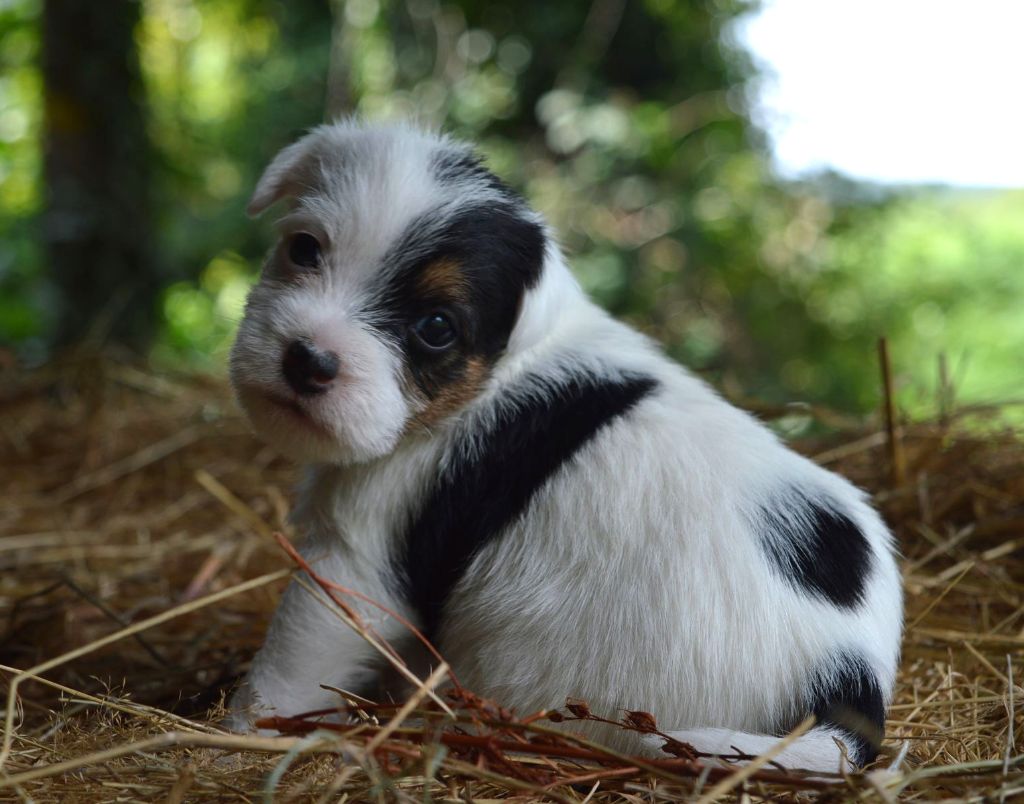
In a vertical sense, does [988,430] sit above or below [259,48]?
below

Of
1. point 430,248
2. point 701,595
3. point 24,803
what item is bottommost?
point 24,803

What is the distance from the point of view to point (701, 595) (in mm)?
2154

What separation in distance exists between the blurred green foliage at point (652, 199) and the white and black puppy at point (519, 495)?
5562mm

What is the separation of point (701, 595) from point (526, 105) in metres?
8.25

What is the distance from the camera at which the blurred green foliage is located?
8.84 meters

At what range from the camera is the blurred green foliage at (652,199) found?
884 centimetres

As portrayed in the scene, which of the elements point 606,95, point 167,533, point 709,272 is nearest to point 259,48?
point 606,95

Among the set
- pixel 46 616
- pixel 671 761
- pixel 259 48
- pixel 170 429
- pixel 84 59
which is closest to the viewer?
pixel 671 761

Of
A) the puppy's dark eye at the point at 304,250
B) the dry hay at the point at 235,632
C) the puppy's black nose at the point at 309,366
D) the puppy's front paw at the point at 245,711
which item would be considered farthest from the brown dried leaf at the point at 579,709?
the puppy's dark eye at the point at 304,250

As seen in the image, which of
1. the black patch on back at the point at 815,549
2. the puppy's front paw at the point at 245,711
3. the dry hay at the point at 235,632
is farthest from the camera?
the puppy's front paw at the point at 245,711

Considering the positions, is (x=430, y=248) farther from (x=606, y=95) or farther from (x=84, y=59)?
(x=606, y=95)

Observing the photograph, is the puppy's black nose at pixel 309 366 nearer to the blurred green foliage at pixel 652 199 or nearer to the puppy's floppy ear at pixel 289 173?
the puppy's floppy ear at pixel 289 173

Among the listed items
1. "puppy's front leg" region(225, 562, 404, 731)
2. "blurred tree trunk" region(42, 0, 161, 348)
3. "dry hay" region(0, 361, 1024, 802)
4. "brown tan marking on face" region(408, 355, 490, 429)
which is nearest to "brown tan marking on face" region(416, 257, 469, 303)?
"brown tan marking on face" region(408, 355, 490, 429)

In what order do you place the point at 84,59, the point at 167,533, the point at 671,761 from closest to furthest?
1. the point at 671,761
2. the point at 167,533
3. the point at 84,59
